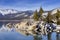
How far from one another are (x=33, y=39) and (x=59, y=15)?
8.03m

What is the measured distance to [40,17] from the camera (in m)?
16.6

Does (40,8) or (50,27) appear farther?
(40,8)

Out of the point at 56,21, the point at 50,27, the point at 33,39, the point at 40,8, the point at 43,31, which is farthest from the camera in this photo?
the point at 40,8

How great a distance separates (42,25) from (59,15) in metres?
4.73

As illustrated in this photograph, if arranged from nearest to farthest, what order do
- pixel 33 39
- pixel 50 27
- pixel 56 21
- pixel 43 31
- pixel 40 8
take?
pixel 33 39 → pixel 43 31 → pixel 50 27 → pixel 56 21 → pixel 40 8

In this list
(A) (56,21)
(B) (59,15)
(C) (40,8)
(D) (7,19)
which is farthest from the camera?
(D) (7,19)

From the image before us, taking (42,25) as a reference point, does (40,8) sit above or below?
above

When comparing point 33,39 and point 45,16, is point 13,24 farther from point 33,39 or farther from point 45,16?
point 33,39

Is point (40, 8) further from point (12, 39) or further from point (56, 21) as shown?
point (12, 39)

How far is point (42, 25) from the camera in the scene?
13047mm

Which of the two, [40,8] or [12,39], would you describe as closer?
[12,39]

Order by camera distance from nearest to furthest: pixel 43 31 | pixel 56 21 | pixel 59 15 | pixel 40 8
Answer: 1. pixel 43 31
2. pixel 56 21
3. pixel 59 15
4. pixel 40 8

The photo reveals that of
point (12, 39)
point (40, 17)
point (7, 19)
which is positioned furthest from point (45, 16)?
point (12, 39)

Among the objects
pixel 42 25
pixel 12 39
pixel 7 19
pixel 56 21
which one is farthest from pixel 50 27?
pixel 7 19
